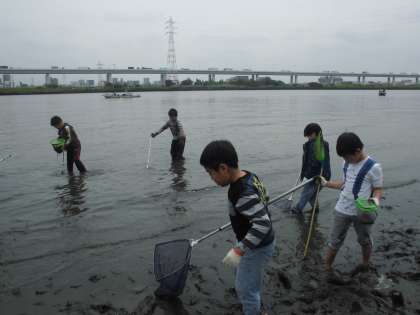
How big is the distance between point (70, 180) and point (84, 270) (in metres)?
6.16

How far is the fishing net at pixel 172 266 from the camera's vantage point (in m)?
4.64

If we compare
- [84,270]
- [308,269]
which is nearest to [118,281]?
[84,270]

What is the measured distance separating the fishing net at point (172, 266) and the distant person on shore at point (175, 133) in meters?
8.26

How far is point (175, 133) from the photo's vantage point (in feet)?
43.2

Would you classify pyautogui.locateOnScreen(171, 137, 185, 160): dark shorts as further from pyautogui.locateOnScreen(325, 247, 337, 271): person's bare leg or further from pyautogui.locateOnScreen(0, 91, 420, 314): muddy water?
pyautogui.locateOnScreen(325, 247, 337, 271): person's bare leg

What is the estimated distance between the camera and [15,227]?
24.5 feet

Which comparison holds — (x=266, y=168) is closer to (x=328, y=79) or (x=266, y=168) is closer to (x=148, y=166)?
(x=148, y=166)

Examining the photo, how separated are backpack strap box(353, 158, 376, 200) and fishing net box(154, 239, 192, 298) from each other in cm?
219

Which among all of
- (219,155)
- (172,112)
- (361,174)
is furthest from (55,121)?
(361,174)

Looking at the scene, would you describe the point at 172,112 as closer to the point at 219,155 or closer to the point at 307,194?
the point at 307,194

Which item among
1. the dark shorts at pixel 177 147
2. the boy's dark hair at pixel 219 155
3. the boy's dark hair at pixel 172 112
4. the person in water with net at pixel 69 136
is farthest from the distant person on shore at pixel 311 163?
the person in water with net at pixel 69 136

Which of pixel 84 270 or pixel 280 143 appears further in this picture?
pixel 280 143

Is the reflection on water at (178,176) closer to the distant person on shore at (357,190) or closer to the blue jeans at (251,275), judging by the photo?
the distant person on shore at (357,190)

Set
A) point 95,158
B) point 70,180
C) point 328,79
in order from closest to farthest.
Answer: point 70,180, point 95,158, point 328,79
